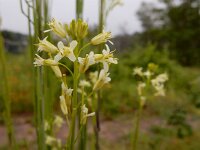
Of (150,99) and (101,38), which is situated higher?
(101,38)

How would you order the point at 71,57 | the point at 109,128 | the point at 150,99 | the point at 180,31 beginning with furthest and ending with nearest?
1. the point at 180,31
2. the point at 150,99
3. the point at 109,128
4. the point at 71,57

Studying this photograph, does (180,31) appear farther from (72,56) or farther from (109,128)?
(72,56)

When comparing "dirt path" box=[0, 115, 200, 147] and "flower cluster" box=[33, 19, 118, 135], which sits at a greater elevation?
"flower cluster" box=[33, 19, 118, 135]

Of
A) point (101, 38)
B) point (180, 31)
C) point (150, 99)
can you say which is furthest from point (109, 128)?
point (180, 31)

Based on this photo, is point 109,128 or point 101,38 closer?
point 101,38

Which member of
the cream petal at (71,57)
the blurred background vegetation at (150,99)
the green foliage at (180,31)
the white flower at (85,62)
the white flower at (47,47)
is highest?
the green foliage at (180,31)

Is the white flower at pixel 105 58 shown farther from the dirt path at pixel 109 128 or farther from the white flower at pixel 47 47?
the dirt path at pixel 109 128

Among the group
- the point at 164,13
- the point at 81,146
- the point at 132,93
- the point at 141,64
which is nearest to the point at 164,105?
the point at 132,93

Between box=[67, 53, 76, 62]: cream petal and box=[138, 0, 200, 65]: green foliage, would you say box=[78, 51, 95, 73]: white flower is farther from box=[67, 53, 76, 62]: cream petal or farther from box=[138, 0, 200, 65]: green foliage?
box=[138, 0, 200, 65]: green foliage

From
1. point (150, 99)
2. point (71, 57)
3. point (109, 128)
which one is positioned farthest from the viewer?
point (150, 99)

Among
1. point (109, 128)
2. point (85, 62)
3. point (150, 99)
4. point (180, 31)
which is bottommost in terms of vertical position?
point (109, 128)

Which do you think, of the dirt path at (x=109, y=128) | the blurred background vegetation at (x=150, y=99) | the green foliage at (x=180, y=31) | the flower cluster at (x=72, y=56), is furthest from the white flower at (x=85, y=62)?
the green foliage at (x=180, y=31)

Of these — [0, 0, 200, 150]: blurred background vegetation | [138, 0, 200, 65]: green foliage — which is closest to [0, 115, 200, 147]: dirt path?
[0, 0, 200, 150]: blurred background vegetation
